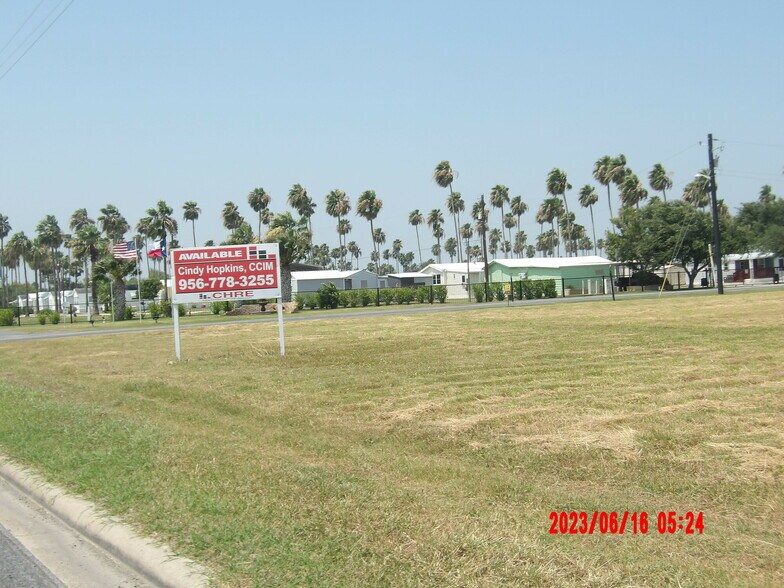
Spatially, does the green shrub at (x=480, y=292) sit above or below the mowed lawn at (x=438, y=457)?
above

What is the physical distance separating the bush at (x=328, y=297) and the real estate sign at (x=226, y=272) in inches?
1667

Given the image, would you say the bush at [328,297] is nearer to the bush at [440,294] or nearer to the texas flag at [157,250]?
the bush at [440,294]

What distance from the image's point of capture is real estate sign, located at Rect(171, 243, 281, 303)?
20.6m

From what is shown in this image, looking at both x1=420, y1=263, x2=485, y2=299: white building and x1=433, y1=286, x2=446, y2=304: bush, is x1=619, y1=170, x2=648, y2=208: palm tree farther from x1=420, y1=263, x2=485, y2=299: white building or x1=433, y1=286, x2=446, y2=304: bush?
x1=433, y1=286, x2=446, y2=304: bush

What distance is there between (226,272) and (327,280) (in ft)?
219

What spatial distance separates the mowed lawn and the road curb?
0.14m

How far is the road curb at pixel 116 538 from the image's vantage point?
5.43 metres

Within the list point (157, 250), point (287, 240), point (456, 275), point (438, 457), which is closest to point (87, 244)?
point (287, 240)

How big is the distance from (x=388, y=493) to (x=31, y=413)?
8.14 m

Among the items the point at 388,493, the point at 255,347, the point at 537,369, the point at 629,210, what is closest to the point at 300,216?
the point at 629,210

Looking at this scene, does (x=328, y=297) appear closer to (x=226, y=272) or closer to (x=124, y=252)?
(x=124, y=252)

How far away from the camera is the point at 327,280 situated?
3438 inches

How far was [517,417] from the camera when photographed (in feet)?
34.7
